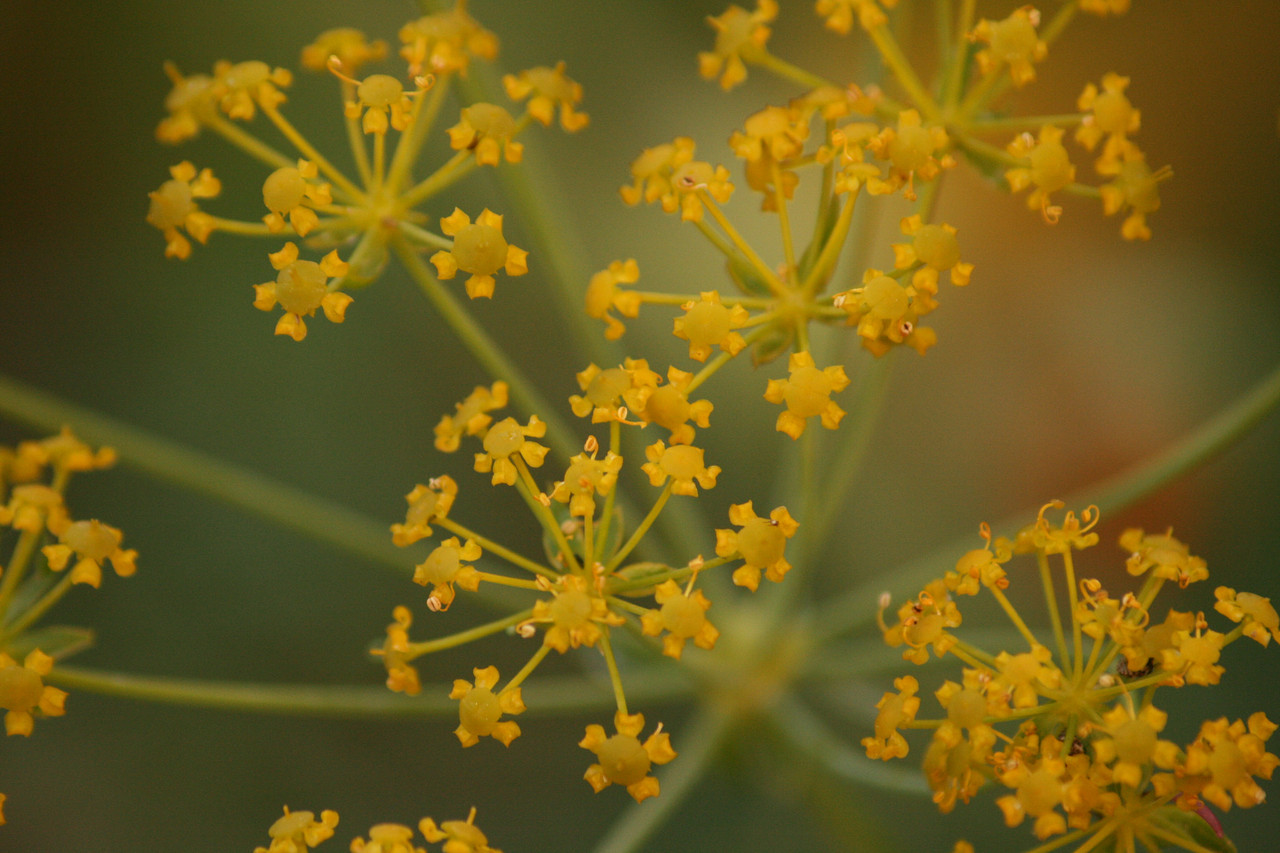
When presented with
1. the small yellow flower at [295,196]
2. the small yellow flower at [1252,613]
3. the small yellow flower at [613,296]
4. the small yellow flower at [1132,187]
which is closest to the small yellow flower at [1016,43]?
the small yellow flower at [1132,187]

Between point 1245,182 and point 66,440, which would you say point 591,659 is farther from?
point 1245,182

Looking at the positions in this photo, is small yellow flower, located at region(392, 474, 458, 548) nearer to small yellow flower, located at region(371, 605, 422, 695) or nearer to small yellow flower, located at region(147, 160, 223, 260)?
small yellow flower, located at region(371, 605, 422, 695)

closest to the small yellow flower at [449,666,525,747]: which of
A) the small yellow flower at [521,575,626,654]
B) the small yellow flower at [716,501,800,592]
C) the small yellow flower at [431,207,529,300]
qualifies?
the small yellow flower at [521,575,626,654]

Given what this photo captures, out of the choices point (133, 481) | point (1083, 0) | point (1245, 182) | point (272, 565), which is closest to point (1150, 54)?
point (1245, 182)

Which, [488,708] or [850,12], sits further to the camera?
[850,12]

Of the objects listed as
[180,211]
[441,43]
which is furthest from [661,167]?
[180,211]

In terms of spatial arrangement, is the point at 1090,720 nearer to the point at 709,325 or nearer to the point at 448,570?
the point at 709,325
